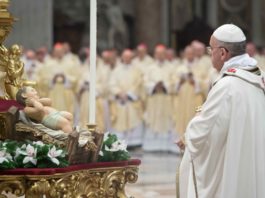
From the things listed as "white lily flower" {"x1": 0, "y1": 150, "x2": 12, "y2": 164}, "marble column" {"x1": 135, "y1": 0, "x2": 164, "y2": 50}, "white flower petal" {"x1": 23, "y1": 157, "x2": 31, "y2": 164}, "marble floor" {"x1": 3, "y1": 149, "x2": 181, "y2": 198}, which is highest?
"white lily flower" {"x1": 0, "y1": 150, "x2": 12, "y2": 164}

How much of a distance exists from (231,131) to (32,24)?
57.8 feet

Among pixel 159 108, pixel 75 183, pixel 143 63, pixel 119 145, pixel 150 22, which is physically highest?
pixel 119 145

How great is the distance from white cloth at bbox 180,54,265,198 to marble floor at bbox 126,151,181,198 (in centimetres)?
191

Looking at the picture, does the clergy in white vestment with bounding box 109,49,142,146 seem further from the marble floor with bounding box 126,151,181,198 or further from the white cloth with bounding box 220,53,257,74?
the white cloth with bounding box 220,53,257,74

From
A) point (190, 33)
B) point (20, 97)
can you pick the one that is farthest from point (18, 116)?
point (190, 33)

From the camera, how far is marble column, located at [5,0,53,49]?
22172mm

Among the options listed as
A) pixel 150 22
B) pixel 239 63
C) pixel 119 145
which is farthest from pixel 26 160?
pixel 150 22

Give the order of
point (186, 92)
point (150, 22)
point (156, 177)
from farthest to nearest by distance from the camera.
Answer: point (150, 22) → point (186, 92) → point (156, 177)

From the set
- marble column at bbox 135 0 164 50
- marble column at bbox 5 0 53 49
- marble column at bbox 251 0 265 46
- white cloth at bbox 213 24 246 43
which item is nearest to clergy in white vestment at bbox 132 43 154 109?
marble column at bbox 5 0 53 49

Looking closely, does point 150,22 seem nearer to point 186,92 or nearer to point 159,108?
point 159,108

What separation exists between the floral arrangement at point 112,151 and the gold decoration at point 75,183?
76 millimetres

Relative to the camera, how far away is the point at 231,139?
212 inches

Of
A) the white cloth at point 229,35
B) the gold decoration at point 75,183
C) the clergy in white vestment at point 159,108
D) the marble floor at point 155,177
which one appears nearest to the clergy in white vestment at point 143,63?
the clergy in white vestment at point 159,108

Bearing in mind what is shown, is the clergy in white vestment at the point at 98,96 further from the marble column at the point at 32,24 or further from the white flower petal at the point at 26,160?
the white flower petal at the point at 26,160
